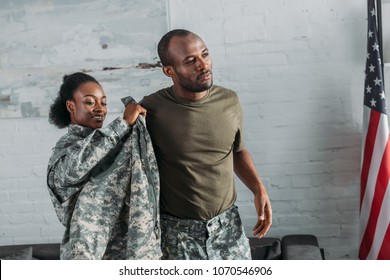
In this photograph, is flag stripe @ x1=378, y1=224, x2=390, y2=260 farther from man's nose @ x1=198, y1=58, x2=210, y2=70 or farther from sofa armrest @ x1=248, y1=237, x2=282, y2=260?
man's nose @ x1=198, y1=58, x2=210, y2=70

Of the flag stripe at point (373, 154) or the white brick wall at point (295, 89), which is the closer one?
the flag stripe at point (373, 154)

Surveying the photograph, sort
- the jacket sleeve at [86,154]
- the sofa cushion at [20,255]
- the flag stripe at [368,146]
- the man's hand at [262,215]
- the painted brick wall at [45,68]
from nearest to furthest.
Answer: the jacket sleeve at [86,154] < the man's hand at [262,215] < the flag stripe at [368,146] < the sofa cushion at [20,255] < the painted brick wall at [45,68]

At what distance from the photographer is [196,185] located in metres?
1.76

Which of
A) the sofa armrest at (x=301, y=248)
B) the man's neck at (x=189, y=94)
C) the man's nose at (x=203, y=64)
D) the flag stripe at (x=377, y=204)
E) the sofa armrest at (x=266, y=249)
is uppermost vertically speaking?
the man's nose at (x=203, y=64)

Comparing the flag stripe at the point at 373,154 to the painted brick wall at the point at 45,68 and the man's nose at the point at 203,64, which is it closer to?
the painted brick wall at the point at 45,68

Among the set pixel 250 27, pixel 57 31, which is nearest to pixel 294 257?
pixel 250 27

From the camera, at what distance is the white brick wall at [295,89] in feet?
10.3

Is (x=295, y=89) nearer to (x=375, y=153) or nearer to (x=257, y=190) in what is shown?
(x=375, y=153)

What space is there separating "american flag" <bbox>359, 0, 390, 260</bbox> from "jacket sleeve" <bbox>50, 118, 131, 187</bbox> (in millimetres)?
1655

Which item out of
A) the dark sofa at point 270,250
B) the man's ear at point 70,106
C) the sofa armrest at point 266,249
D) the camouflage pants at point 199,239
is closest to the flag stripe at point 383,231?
the dark sofa at point 270,250

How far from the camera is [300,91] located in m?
3.19

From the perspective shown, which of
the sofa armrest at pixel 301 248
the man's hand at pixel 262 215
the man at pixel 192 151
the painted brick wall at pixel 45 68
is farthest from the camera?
the painted brick wall at pixel 45 68
